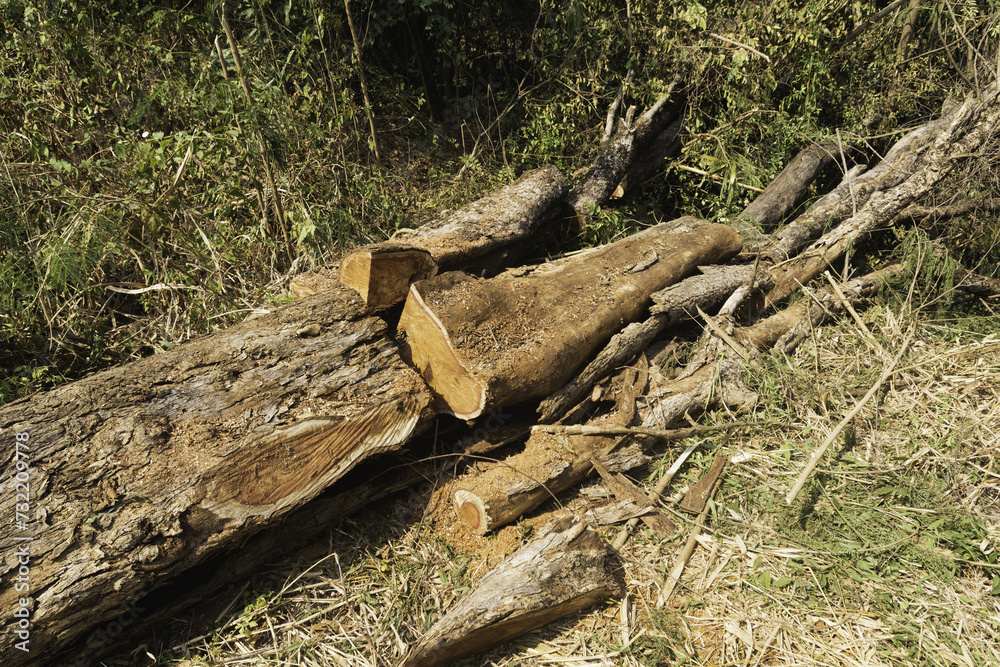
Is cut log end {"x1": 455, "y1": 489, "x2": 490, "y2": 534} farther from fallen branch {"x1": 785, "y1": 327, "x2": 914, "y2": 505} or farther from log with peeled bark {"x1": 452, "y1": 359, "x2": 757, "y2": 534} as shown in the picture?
fallen branch {"x1": 785, "y1": 327, "x2": 914, "y2": 505}

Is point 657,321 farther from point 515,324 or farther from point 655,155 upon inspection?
point 655,155

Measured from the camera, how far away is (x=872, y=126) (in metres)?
4.76

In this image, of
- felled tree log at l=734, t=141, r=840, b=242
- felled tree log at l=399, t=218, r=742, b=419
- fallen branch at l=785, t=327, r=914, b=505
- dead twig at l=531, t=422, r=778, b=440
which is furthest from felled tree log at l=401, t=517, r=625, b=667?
felled tree log at l=734, t=141, r=840, b=242

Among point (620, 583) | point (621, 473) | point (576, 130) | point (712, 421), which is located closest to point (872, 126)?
point (576, 130)

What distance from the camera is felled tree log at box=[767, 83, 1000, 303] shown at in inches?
156

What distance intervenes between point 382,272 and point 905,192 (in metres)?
3.67

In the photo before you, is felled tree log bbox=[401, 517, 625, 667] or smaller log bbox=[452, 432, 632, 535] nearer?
felled tree log bbox=[401, 517, 625, 667]

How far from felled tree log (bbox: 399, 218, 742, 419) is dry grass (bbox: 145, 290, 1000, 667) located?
0.63 metres

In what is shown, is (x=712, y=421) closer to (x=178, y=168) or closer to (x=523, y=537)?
(x=523, y=537)

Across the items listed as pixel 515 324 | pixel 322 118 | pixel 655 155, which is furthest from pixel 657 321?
pixel 322 118

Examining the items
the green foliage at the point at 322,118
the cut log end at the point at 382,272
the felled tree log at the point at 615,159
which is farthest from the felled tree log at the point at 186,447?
the felled tree log at the point at 615,159

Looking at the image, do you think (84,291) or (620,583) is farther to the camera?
(84,291)

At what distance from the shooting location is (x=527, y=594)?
2199 millimetres

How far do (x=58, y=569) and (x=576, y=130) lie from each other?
175 inches
